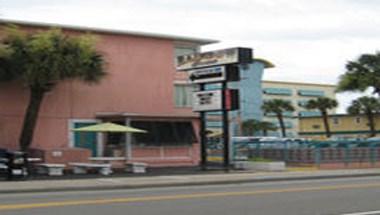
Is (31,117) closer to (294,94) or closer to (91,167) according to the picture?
(91,167)

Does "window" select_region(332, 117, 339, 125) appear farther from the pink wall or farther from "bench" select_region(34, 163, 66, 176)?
"bench" select_region(34, 163, 66, 176)

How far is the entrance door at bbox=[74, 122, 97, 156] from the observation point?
36.8m

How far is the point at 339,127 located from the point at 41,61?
2682 inches

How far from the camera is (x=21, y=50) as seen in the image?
31.8 metres

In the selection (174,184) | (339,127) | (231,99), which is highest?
(339,127)

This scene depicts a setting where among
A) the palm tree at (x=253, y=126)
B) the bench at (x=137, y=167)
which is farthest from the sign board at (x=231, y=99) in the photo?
the palm tree at (x=253, y=126)

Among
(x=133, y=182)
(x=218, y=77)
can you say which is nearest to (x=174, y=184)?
(x=133, y=182)

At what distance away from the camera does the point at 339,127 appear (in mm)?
94250

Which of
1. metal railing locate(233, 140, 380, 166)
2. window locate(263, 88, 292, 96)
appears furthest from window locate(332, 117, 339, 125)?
metal railing locate(233, 140, 380, 166)

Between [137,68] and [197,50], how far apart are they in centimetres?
386

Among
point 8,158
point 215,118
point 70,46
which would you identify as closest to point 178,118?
point 70,46

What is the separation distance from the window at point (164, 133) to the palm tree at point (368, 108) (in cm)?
4336

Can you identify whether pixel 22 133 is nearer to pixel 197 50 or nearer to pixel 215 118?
pixel 197 50

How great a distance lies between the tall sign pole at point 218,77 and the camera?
32875 millimetres
